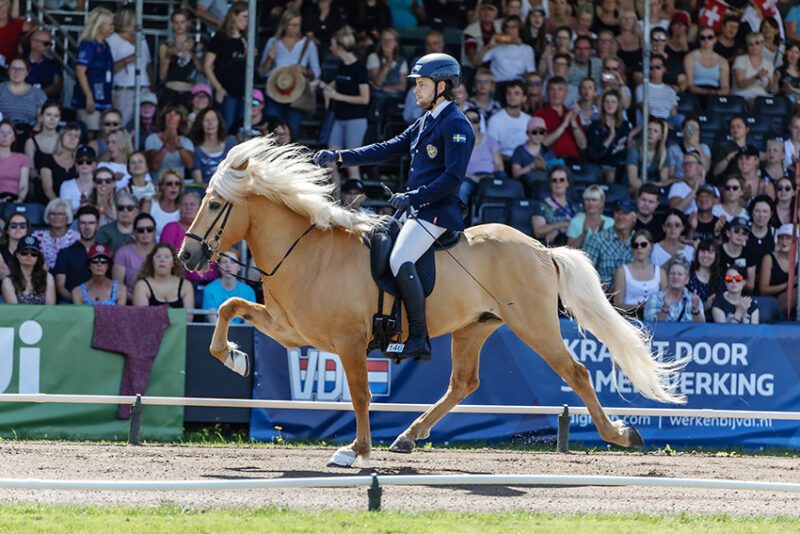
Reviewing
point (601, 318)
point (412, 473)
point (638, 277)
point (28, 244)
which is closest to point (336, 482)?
point (412, 473)

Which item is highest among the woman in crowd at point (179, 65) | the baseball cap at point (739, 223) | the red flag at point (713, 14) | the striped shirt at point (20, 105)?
the red flag at point (713, 14)

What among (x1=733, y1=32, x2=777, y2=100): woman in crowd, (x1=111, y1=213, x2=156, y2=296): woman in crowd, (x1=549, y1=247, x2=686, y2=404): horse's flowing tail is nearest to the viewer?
(x1=549, y1=247, x2=686, y2=404): horse's flowing tail

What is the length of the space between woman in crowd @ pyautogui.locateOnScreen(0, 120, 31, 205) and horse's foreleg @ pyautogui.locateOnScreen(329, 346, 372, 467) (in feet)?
19.2

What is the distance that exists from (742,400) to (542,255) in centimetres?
378

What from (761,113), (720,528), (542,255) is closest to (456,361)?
(542,255)

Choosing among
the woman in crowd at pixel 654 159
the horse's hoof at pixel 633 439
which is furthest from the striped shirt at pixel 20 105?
the horse's hoof at pixel 633 439

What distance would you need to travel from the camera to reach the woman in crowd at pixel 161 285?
12586 mm

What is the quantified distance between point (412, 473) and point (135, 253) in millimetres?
4720

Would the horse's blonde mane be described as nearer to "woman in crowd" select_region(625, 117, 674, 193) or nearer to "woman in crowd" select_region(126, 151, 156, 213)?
"woman in crowd" select_region(126, 151, 156, 213)

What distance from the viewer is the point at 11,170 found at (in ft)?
45.5

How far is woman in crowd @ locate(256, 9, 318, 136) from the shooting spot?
1579cm

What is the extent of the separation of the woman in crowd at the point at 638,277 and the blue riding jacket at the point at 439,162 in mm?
4185

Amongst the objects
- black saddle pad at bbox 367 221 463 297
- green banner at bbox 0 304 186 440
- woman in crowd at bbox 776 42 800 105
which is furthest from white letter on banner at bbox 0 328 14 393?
woman in crowd at bbox 776 42 800 105

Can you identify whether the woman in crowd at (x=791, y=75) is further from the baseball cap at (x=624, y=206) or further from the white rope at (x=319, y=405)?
the white rope at (x=319, y=405)
